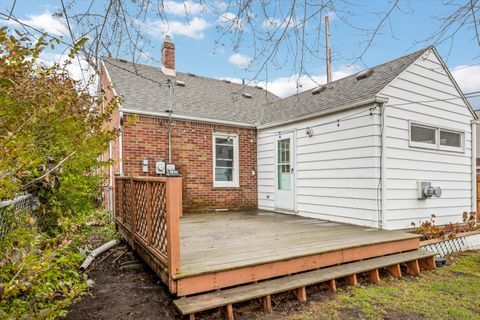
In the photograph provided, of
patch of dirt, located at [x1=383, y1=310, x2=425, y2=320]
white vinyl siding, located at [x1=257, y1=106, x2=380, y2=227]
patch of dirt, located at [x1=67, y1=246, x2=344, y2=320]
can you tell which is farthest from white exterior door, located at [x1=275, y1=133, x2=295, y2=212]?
patch of dirt, located at [x1=383, y1=310, x2=425, y2=320]

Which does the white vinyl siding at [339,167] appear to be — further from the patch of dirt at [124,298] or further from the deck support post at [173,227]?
the deck support post at [173,227]

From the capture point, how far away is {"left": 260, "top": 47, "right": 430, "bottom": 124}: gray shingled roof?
5789 mm

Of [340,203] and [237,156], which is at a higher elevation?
[237,156]

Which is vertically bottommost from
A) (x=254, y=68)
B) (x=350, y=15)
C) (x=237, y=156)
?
(x=237, y=156)

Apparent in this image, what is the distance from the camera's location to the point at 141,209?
Answer: 4.15 m

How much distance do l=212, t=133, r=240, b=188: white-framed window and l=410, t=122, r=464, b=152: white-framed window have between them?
14.5ft

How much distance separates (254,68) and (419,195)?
4.98m

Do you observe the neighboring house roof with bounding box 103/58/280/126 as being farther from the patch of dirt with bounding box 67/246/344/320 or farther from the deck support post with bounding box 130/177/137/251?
the patch of dirt with bounding box 67/246/344/320

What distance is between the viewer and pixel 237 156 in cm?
837

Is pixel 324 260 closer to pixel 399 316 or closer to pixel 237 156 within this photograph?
pixel 399 316

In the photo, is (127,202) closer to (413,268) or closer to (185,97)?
(185,97)

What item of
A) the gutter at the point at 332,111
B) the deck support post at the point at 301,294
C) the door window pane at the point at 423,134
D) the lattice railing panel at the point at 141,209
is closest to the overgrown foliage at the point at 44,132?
the lattice railing panel at the point at 141,209

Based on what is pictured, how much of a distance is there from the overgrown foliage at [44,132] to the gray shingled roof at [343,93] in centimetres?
311

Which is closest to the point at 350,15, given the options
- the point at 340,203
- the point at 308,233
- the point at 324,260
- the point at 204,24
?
the point at 204,24
